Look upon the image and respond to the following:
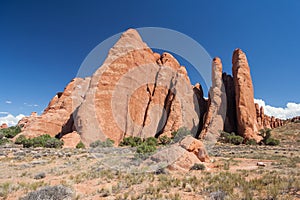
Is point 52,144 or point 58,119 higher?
point 58,119

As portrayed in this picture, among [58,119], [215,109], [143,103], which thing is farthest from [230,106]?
[58,119]

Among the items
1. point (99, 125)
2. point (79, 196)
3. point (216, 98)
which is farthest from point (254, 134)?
point (79, 196)

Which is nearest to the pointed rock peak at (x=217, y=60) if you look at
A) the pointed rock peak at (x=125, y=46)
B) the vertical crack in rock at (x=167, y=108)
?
the vertical crack in rock at (x=167, y=108)

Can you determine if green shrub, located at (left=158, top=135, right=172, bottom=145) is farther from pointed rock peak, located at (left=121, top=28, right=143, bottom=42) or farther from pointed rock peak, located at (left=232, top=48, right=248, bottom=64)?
pointed rock peak, located at (left=121, top=28, right=143, bottom=42)

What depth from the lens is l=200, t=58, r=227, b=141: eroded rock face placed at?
126ft

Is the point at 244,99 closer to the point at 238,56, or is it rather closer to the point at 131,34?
the point at 238,56

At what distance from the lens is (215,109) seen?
1617 inches

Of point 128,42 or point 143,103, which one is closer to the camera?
point 143,103

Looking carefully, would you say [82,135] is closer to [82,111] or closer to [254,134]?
[82,111]

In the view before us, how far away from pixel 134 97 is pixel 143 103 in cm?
304

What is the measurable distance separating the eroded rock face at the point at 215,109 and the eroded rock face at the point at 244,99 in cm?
319

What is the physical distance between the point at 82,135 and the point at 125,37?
24226 millimetres

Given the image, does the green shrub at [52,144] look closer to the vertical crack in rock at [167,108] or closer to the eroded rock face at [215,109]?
the vertical crack in rock at [167,108]

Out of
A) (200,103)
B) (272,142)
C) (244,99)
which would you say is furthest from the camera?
(200,103)
